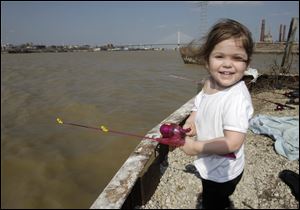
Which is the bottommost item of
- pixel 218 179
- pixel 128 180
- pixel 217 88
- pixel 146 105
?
pixel 146 105

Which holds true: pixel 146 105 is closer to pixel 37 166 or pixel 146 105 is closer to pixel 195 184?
pixel 37 166

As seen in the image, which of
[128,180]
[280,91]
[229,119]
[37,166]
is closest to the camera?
[229,119]

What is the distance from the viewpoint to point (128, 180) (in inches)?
99.4

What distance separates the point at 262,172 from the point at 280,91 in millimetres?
5524

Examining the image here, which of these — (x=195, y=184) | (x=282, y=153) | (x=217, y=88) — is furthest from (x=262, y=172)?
(x=217, y=88)

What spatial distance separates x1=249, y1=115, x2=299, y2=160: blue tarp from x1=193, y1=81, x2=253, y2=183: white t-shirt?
2.32m

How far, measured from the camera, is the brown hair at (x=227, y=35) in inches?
65.8

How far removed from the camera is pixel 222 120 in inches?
65.3

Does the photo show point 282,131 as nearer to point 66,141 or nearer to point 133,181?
point 133,181

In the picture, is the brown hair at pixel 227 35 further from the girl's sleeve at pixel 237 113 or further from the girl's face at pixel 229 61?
the girl's sleeve at pixel 237 113

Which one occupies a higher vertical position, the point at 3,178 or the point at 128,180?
the point at 128,180

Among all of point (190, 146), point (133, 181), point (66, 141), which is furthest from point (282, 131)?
point (66, 141)

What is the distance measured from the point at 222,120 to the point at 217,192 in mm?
567

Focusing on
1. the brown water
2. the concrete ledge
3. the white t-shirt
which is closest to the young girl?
the white t-shirt
